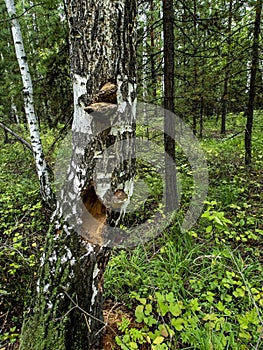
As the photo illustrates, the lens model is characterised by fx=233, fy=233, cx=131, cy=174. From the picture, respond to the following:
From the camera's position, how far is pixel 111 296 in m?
2.68

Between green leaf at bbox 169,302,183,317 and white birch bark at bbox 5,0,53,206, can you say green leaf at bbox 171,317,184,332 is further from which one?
white birch bark at bbox 5,0,53,206

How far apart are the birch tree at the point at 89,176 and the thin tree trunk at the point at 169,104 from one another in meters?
2.47

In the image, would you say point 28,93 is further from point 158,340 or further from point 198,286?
point 158,340

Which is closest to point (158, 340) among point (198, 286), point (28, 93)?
point (198, 286)

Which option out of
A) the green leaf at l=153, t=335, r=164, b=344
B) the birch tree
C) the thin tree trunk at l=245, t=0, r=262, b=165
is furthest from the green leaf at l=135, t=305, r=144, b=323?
the thin tree trunk at l=245, t=0, r=262, b=165

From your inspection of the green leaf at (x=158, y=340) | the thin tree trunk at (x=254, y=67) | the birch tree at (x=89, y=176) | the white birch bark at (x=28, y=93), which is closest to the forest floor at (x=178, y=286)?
the green leaf at (x=158, y=340)

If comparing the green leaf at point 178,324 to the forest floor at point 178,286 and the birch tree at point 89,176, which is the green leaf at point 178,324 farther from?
the birch tree at point 89,176

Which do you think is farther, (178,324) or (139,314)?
(139,314)

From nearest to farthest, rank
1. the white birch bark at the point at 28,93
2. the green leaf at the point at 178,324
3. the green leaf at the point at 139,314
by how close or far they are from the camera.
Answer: the green leaf at the point at 178,324 < the green leaf at the point at 139,314 < the white birch bark at the point at 28,93

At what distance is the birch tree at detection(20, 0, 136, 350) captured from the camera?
56.3 inches

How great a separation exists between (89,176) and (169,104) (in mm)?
2850

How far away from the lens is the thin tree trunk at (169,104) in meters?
3.61

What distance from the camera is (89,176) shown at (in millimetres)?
1581

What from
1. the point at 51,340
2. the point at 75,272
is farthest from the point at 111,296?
the point at 75,272
